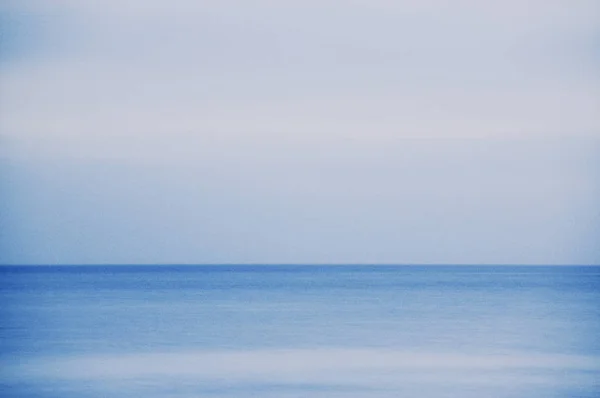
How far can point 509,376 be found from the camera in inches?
198

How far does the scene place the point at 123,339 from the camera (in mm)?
7988

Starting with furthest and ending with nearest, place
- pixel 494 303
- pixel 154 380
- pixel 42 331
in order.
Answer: pixel 494 303
pixel 42 331
pixel 154 380

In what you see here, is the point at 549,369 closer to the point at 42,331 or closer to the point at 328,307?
the point at 42,331

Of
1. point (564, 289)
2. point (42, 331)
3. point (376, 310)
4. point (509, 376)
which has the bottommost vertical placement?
point (509, 376)

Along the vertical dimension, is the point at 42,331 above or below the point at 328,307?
below

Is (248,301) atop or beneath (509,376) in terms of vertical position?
atop

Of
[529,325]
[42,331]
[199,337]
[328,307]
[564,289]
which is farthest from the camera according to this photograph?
[564,289]

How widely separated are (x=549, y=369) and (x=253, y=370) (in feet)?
6.33

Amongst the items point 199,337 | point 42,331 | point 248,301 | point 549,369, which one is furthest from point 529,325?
point 248,301

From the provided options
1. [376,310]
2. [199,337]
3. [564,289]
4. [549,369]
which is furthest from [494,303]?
[549,369]

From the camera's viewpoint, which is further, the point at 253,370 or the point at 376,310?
the point at 376,310

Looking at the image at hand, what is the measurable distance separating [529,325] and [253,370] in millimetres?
5238

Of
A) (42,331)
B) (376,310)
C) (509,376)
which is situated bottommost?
(509,376)

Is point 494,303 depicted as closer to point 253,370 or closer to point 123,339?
point 123,339
